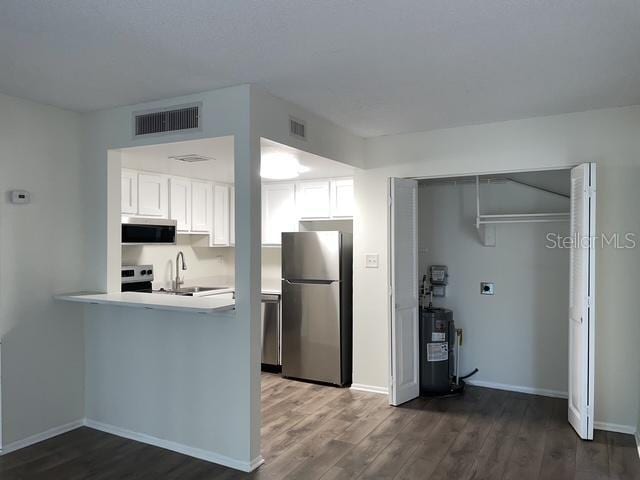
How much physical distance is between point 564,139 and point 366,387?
2.82 m

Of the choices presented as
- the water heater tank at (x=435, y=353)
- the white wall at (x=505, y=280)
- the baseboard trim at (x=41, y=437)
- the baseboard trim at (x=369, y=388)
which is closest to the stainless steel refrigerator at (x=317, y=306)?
the baseboard trim at (x=369, y=388)

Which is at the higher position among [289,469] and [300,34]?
[300,34]

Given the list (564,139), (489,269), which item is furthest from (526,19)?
(489,269)

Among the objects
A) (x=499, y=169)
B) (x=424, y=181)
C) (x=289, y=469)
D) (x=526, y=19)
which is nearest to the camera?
(x=526, y=19)

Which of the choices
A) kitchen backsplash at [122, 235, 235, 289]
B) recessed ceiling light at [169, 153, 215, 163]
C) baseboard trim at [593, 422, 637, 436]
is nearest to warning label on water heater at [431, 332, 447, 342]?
baseboard trim at [593, 422, 637, 436]

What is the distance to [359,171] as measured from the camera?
4730 mm

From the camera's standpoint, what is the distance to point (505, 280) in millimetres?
4758

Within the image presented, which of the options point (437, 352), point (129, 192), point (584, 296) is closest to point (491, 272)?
point (437, 352)

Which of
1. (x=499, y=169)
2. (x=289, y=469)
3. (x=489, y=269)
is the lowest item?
(x=289, y=469)

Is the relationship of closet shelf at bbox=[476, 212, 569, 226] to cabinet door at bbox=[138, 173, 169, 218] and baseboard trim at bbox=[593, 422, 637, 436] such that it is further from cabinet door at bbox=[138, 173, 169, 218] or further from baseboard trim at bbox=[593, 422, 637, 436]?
cabinet door at bbox=[138, 173, 169, 218]

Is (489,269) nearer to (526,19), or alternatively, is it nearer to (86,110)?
(526,19)

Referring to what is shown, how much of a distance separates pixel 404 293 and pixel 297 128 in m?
1.79

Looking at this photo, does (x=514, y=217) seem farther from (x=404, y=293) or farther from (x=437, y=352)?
(x=437, y=352)

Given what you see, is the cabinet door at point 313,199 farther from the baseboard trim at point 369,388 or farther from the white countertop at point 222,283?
the baseboard trim at point 369,388
